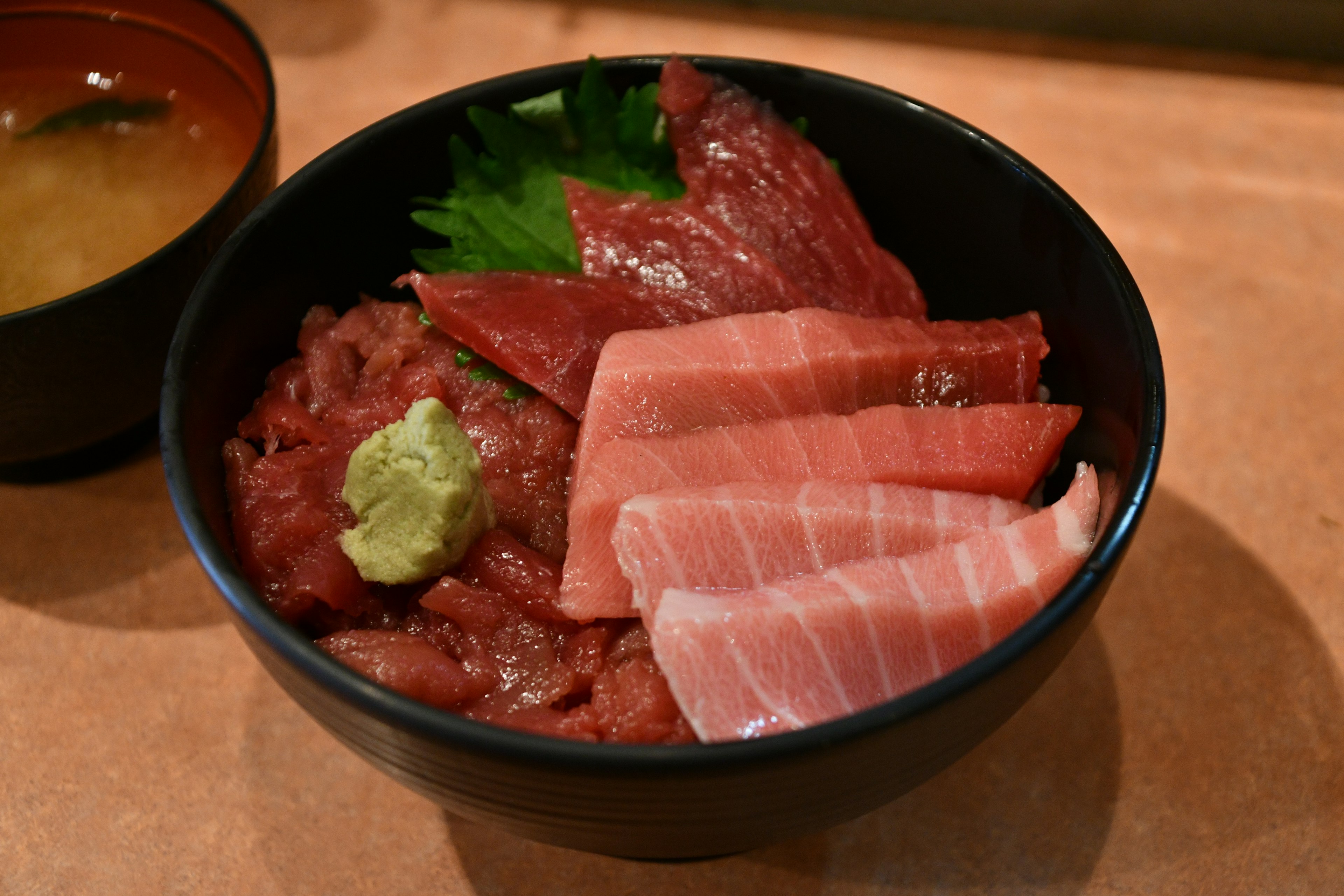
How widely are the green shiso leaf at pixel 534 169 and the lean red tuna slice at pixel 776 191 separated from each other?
63mm

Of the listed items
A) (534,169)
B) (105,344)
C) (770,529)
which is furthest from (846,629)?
(105,344)

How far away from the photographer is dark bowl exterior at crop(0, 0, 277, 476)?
50.9 inches

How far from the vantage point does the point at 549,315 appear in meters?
1.35

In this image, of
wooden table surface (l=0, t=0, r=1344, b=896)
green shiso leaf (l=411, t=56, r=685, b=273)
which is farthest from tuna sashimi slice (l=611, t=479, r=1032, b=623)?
green shiso leaf (l=411, t=56, r=685, b=273)

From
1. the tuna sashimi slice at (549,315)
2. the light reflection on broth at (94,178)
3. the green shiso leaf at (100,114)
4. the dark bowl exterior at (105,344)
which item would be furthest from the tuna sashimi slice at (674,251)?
the green shiso leaf at (100,114)

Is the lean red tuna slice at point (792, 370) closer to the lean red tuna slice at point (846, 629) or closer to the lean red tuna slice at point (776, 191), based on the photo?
the lean red tuna slice at point (776, 191)

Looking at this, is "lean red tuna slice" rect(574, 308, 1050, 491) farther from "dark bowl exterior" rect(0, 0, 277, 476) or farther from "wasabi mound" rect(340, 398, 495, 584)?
"dark bowl exterior" rect(0, 0, 277, 476)

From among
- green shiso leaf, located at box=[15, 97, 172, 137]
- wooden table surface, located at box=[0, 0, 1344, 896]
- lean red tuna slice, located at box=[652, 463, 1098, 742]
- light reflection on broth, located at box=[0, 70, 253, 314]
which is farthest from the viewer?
green shiso leaf, located at box=[15, 97, 172, 137]

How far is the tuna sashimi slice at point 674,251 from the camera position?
1414 millimetres

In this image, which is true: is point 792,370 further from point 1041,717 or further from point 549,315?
point 1041,717

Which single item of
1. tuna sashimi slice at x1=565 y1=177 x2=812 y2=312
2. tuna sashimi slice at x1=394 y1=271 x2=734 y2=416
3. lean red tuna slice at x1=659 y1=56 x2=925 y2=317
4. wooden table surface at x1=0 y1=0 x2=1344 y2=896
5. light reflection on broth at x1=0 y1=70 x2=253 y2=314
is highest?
lean red tuna slice at x1=659 y1=56 x2=925 y2=317

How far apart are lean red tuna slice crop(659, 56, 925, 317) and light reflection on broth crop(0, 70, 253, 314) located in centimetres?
74

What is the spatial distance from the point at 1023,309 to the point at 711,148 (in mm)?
504

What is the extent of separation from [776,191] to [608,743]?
0.91 m
